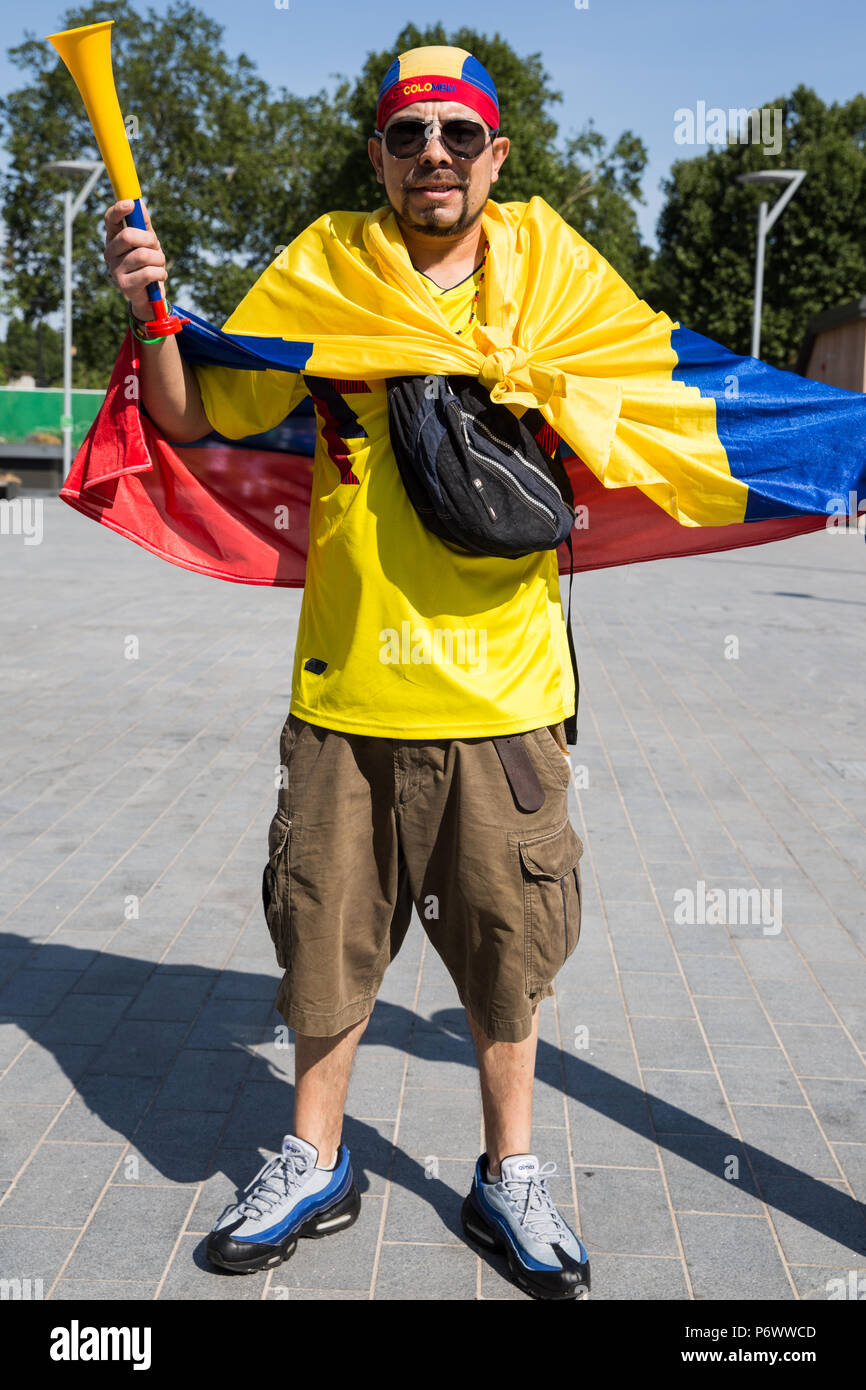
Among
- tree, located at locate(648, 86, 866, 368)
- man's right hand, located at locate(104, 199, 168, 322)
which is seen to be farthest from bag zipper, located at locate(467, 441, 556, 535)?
tree, located at locate(648, 86, 866, 368)

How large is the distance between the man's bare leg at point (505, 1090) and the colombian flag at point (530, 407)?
3.40 ft

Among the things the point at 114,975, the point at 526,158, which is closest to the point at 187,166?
the point at 526,158

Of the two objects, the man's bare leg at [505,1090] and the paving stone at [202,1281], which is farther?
the man's bare leg at [505,1090]

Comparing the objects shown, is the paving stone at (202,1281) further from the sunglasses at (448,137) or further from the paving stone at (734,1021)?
the sunglasses at (448,137)

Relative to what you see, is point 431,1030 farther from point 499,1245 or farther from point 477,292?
point 477,292

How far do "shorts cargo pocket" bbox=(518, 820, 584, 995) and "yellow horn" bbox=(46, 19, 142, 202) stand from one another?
1391 millimetres

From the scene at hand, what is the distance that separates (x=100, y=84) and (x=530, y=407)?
0.92 m

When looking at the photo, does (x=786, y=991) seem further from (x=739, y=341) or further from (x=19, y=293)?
(x=19, y=293)

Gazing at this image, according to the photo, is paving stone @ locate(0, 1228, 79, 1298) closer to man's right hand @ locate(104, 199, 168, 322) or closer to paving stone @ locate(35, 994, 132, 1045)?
paving stone @ locate(35, 994, 132, 1045)

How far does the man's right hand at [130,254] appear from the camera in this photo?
2.31 m

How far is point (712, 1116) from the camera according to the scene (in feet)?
10.7

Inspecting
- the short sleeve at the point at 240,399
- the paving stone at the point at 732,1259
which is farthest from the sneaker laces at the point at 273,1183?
the short sleeve at the point at 240,399

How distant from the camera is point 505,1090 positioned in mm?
2676

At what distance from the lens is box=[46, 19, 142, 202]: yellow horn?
2.17 metres
